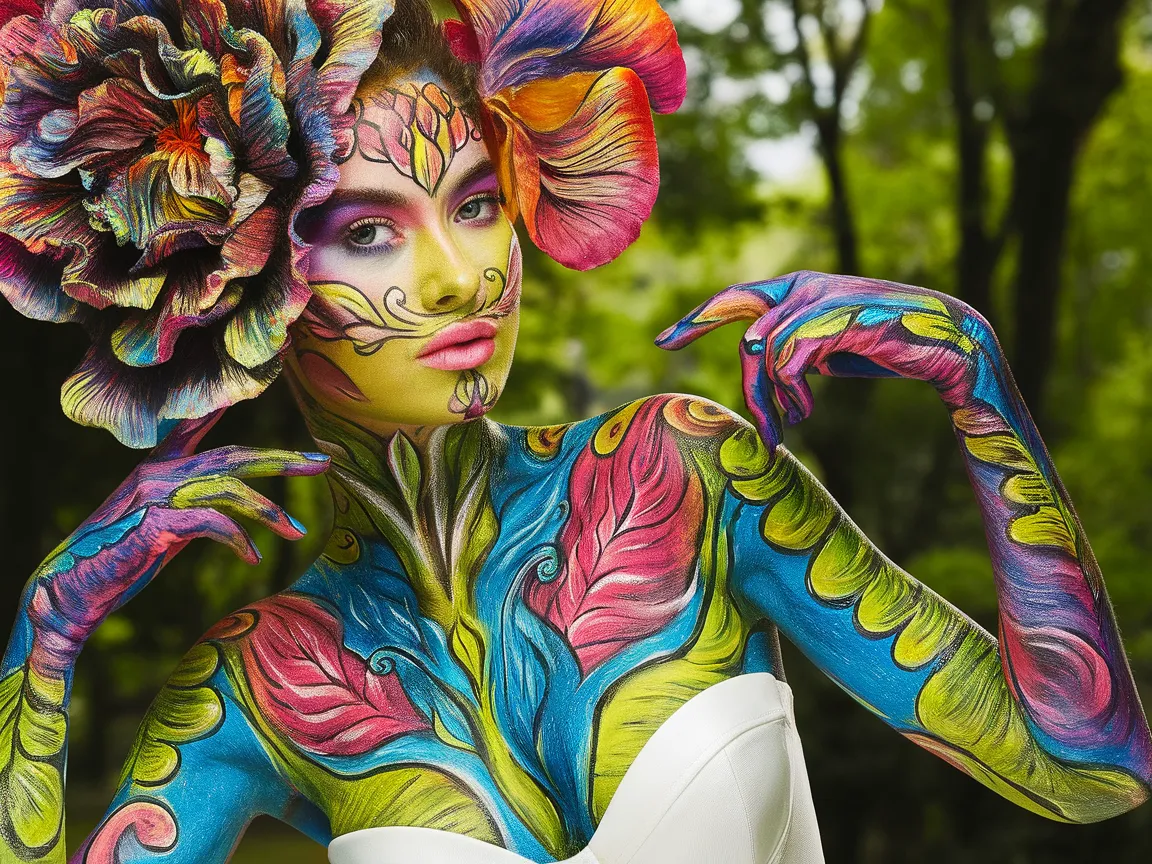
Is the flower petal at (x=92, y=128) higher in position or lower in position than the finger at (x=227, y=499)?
higher

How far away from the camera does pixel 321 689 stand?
6.17ft

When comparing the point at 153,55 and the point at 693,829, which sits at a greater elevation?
the point at 153,55

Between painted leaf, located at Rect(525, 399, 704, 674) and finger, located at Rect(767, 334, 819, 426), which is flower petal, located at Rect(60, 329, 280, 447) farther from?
finger, located at Rect(767, 334, 819, 426)

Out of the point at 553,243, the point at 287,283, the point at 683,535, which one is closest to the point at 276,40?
the point at 287,283

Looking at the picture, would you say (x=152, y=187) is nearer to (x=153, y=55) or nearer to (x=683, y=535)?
(x=153, y=55)

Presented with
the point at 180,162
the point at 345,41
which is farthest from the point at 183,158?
the point at 345,41

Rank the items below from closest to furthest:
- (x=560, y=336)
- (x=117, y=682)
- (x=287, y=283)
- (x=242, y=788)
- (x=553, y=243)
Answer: (x=287, y=283)
(x=242, y=788)
(x=553, y=243)
(x=560, y=336)
(x=117, y=682)

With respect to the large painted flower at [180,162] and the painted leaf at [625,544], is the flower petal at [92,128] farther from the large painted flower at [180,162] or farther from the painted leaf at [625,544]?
the painted leaf at [625,544]

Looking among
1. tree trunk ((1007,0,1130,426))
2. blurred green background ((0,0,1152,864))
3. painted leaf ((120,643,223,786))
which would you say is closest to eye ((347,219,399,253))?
painted leaf ((120,643,223,786))

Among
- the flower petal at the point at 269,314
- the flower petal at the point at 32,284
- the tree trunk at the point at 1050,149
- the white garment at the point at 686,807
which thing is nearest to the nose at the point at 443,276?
the flower petal at the point at 269,314

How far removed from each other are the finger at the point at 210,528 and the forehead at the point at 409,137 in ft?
1.39

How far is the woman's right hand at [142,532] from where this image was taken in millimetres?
1702

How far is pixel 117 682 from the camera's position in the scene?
11.0m

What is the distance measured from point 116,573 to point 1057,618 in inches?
44.2
